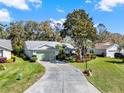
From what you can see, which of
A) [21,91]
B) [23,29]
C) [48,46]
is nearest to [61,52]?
[48,46]

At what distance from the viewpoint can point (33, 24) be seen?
83.7m

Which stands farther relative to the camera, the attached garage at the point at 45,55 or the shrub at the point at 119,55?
the shrub at the point at 119,55

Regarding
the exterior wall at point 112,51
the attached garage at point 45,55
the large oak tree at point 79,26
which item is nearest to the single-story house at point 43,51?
the attached garage at point 45,55

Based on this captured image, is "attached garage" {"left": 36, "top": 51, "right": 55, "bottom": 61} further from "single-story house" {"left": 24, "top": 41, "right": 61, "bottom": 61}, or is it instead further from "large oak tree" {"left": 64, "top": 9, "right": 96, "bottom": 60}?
"large oak tree" {"left": 64, "top": 9, "right": 96, "bottom": 60}

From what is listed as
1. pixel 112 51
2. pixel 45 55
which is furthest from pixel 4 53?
pixel 112 51

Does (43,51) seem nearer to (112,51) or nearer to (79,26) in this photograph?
(79,26)

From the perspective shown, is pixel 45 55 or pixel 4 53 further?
pixel 45 55

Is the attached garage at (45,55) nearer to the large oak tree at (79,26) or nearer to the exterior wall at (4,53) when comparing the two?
the large oak tree at (79,26)

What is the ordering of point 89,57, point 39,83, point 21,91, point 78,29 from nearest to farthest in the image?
point 21,91
point 39,83
point 78,29
point 89,57

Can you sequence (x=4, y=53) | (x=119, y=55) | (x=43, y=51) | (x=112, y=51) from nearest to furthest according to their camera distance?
(x=4, y=53), (x=43, y=51), (x=119, y=55), (x=112, y=51)

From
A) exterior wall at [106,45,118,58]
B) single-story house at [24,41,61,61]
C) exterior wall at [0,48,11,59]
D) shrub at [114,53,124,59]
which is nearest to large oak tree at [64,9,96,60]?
single-story house at [24,41,61,61]

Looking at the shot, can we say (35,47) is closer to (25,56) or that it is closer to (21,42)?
(25,56)

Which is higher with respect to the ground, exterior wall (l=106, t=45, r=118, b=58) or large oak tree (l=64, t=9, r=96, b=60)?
large oak tree (l=64, t=9, r=96, b=60)

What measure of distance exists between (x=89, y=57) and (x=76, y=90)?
1376 inches
